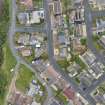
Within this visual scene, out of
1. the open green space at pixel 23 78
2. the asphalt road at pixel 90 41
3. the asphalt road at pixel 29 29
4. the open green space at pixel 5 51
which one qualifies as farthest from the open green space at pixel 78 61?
the open green space at pixel 5 51

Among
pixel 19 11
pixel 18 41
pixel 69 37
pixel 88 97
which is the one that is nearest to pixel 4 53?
pixel 18 41

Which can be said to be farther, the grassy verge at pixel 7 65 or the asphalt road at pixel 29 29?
the grassy verge at pixel 7 65

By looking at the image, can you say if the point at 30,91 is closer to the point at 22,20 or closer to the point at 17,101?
the point at 17,101

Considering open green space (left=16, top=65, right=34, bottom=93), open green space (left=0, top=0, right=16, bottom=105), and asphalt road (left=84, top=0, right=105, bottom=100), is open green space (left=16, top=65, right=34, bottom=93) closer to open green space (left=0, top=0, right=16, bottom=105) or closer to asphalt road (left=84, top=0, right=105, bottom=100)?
open green space (left=0, top=0, right=16, bottom=105)

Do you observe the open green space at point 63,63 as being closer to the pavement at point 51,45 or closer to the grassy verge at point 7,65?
the pavement at point 51,45

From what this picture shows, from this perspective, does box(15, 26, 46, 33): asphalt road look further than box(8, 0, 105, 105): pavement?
Yes

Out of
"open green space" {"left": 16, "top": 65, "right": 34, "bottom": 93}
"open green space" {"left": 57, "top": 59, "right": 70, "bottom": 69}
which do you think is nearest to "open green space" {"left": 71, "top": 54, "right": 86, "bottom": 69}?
"open green space" {"left": 57, "top": 59, "right": 70, "bottom": 69}

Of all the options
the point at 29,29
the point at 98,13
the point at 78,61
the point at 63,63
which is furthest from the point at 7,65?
the point at 98,13

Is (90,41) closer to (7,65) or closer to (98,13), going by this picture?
(98,13)
